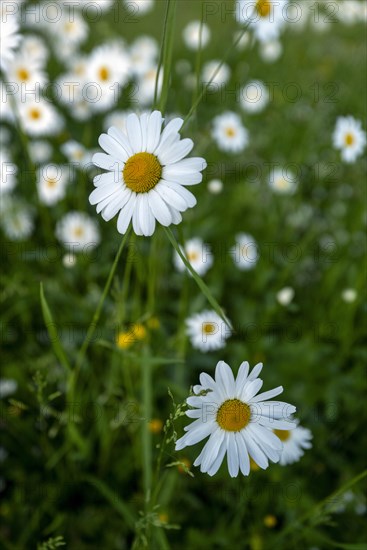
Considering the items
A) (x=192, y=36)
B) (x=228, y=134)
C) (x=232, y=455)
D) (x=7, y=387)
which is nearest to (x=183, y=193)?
(x=232, y=455)

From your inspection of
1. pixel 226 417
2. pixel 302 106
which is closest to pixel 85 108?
pixel 302 106

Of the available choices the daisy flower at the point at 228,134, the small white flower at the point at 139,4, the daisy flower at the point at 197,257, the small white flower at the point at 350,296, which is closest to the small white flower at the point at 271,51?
the small white flower at the point at 139,4

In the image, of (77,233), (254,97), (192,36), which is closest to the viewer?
(77,233)

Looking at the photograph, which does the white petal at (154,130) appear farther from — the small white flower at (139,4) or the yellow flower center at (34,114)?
the small white flower at (139,4)

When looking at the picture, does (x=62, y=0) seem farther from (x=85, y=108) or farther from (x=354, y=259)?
(x=354, y=259)

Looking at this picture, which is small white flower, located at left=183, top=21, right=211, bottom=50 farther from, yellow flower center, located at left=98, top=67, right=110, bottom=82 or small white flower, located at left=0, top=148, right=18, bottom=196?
small white flower, located at left=0, top=148, right=18, bottom=196

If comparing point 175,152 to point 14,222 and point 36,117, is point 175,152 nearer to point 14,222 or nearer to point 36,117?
point 14,222

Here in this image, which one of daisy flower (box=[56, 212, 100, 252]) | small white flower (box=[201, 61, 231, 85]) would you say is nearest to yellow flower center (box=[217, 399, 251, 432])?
daisy flower (box=[56, 212, 100, 252])
